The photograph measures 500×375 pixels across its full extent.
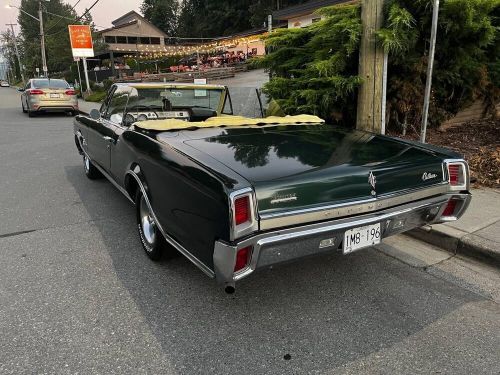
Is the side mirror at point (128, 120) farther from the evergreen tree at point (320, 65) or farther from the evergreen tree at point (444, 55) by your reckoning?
the evergreen tree at point (444, 55)

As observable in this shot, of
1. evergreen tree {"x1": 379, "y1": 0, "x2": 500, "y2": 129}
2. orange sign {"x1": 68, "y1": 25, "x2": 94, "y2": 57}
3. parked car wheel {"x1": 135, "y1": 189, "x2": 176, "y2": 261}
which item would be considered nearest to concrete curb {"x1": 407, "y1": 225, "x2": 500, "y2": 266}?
parked car wheel {"x1": 135, "y1": 189, "x2": 176, "y2": 261}

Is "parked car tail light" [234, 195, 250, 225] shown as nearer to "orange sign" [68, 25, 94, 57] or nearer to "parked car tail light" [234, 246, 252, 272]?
"parked car tail light" [234, 246, 252, 272]

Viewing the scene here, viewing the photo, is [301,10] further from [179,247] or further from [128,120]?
[179,247]

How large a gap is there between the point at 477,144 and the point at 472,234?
11.4ft

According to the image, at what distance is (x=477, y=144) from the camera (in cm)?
650

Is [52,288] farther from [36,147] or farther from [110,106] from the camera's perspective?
[36,147]

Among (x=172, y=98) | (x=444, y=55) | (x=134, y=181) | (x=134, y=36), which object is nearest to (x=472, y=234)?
(x=134, y=181)

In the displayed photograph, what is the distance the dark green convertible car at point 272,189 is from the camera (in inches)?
89.2

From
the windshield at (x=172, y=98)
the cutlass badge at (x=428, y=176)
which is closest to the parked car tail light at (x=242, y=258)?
the cutlass badge at (x=428, y=176)

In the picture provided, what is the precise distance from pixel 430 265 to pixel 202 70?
84.3 ft

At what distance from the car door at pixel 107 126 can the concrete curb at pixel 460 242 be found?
125 inches

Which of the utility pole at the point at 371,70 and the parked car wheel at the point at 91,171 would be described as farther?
the parked car wheel at the point at 91,171

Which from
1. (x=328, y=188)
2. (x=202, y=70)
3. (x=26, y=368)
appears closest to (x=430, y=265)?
(x=328, y=188)

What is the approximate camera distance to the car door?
4370 mm
